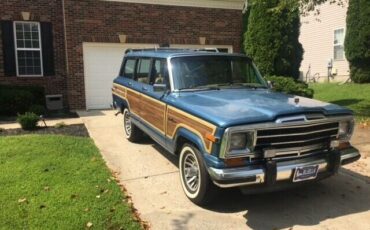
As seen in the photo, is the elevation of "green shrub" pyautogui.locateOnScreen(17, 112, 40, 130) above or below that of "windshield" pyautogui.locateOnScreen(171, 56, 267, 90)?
below

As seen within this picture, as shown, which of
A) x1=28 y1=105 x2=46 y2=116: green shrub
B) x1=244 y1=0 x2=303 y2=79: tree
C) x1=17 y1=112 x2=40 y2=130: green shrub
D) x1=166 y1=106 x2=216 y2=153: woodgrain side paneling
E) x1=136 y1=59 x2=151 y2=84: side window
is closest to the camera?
x1=166 y1=106 x2=216 y2=153: woodgrain side paneling

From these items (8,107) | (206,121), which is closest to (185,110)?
(206,121)

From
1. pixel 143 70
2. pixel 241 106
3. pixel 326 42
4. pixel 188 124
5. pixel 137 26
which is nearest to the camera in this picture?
pixel 241 106

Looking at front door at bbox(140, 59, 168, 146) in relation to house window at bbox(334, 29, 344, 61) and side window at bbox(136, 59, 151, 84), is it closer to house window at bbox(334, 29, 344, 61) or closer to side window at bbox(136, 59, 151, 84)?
side window at bbox(136, 59, 151, 84)

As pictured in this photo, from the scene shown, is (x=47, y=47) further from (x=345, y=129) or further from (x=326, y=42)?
(x=326, y=42)

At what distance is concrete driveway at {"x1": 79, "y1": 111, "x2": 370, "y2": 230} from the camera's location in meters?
4.67

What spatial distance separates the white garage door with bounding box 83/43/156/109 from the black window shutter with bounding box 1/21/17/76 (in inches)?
90.2

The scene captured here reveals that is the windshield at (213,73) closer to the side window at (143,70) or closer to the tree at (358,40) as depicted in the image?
the side window at (143,70)

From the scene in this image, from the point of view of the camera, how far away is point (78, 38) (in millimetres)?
13328

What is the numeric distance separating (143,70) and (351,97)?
31.7 feet

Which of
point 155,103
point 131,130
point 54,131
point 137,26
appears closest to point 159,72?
point 155,103

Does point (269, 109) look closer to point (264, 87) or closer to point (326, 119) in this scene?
point (326, 119)

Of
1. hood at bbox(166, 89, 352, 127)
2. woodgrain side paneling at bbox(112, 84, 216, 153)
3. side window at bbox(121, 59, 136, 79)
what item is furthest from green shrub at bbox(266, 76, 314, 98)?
hood at bbox(166, 89, 352, 127)

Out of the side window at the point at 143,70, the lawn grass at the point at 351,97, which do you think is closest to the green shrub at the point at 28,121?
the side window at the point at 143,70
